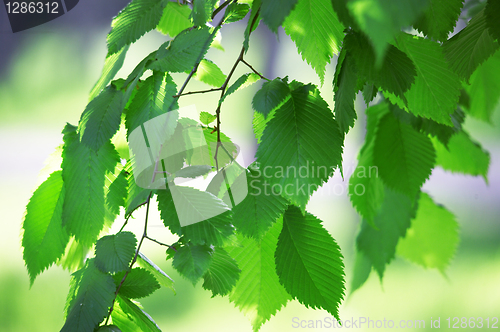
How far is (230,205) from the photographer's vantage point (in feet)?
0.52

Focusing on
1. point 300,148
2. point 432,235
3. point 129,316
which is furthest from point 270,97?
point 432,235

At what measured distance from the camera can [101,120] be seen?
16cm

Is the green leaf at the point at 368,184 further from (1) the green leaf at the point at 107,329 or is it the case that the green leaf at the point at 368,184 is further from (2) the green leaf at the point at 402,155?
(1) the green leaf at the point at 107,329

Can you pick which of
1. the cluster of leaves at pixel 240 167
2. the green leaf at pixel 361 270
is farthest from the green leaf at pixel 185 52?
the green leaf at pixel 361 270

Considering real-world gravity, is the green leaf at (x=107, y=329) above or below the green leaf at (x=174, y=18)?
below

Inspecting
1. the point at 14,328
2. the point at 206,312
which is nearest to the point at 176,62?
the point at 206,312

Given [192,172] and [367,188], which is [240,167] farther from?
[367,188]

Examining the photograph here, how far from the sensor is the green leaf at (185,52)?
0.16 meters

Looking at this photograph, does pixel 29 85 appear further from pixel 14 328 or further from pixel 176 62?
pixel 176 62

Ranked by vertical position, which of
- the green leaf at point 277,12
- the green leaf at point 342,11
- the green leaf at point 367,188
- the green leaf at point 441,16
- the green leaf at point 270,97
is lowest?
the green leaf at point 367,188

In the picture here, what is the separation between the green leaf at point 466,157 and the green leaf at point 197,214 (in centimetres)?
25

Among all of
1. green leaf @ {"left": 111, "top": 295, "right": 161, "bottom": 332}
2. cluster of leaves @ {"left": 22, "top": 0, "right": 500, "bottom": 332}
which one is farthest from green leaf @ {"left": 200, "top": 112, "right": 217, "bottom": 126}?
green leaf @ {"left": 111, "top": 295, "right": 161, "bottom": 332}

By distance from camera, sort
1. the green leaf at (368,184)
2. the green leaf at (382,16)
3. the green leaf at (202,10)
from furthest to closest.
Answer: the green leaf at (368,184) < the green leaf at (202,10) < the green leaf at (382,16)

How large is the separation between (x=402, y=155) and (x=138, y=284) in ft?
0.62
